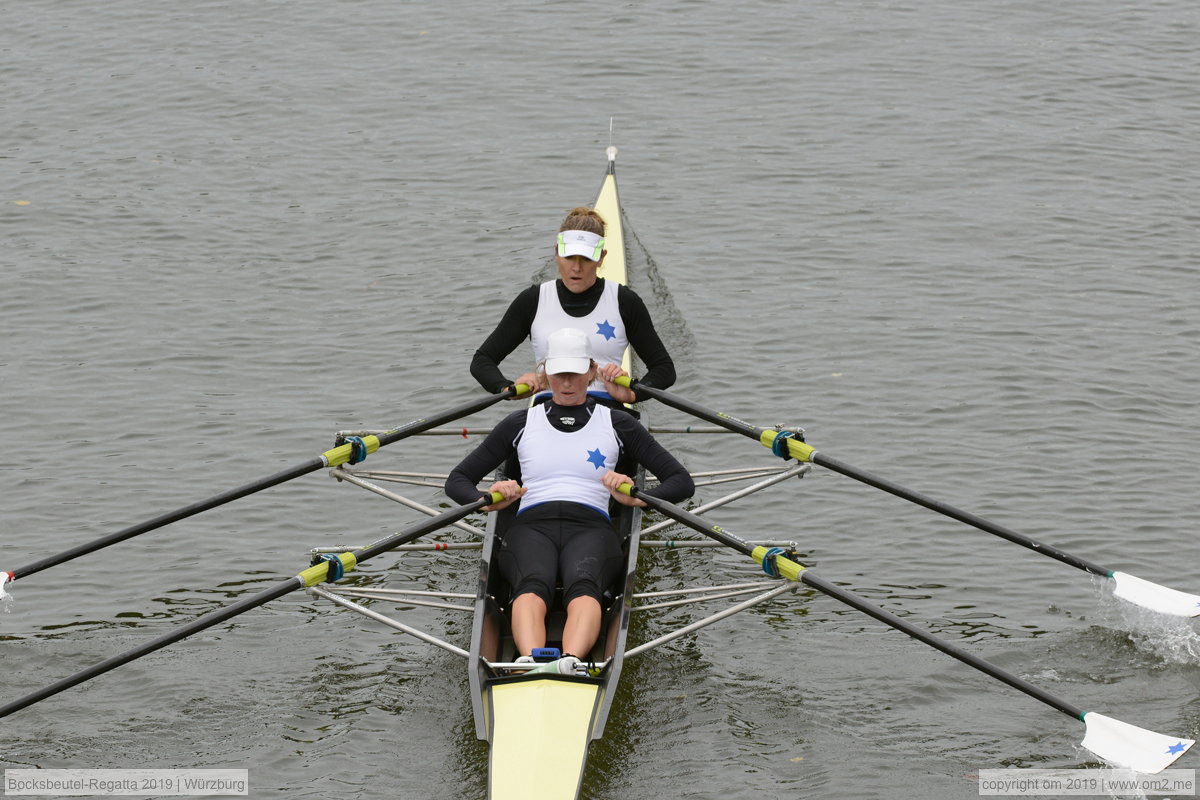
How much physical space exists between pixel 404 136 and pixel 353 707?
487 inches

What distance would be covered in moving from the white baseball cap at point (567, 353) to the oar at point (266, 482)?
129cm

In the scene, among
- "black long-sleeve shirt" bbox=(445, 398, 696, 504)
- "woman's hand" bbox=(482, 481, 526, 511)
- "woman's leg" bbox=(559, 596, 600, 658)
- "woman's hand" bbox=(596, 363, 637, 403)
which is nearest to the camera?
"woman's leg" bbox=(559, 596, 600, 658)

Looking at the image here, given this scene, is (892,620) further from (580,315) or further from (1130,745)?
(580,315)

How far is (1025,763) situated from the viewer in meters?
8.34

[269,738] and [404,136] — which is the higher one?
[404,136]

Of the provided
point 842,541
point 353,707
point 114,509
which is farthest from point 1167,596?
point 114,509

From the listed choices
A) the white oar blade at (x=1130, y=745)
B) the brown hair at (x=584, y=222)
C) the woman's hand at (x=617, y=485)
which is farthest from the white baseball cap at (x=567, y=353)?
the white oar blade at (x=1130, y=745)

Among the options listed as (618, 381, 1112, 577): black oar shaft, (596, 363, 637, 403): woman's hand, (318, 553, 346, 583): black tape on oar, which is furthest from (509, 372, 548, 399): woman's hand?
(318, 553, 346, 583): black tape on oar

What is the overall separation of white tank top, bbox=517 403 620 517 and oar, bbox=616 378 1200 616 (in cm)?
97

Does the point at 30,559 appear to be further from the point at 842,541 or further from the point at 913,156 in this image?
the point at 913,156

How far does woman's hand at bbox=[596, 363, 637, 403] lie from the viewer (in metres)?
10.0

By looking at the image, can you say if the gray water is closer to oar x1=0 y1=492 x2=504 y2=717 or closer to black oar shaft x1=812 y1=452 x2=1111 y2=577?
black oar shaft x1=812 y1=452 x2=1111 y2=577

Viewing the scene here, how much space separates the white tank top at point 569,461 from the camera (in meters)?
9.02

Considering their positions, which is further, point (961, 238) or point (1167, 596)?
point (961, 238)
